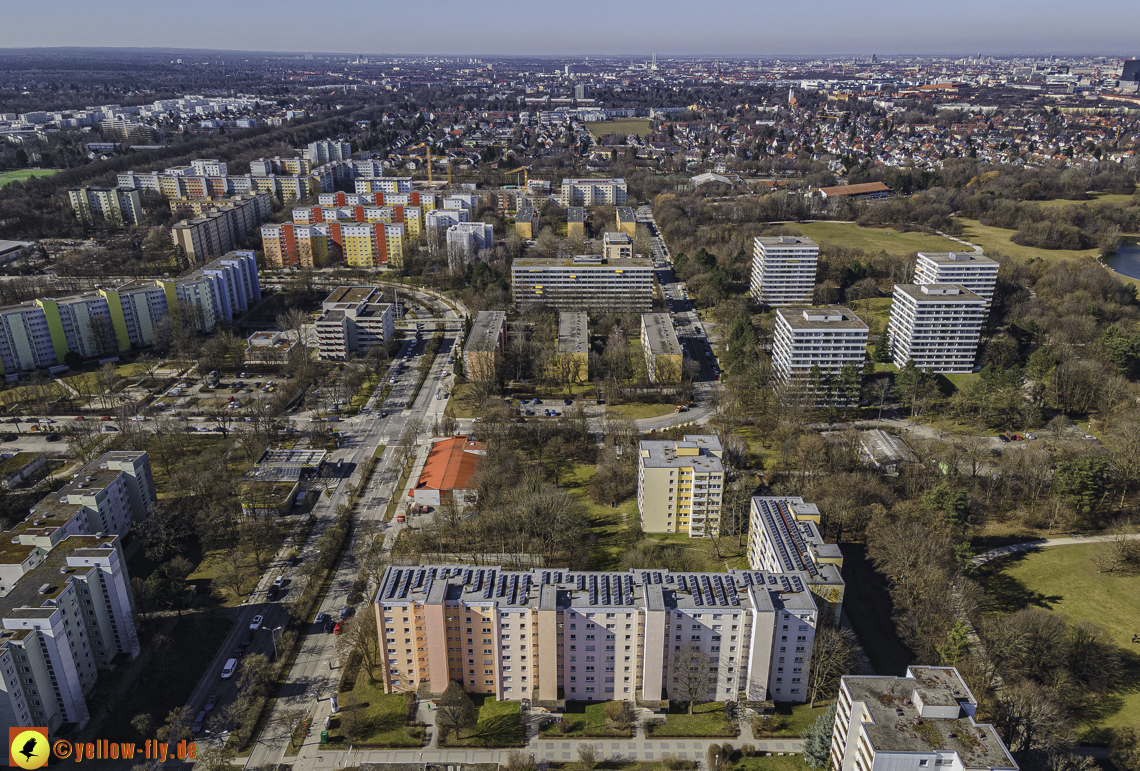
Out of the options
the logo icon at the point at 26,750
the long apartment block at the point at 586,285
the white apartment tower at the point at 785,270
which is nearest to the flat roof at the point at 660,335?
the long apartment block at the point at 586,285

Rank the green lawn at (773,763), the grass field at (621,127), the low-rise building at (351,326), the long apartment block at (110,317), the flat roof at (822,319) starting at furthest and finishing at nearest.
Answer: the grass field at (621,127) → the low-rise building at (351,326) → the long apartment block at (110,317) → the flat roof at (822,319) → the green lawn at (773,763)

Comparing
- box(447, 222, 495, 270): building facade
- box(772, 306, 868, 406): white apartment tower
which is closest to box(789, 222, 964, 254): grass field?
box(772, 306, 868, 406): white apartment tower

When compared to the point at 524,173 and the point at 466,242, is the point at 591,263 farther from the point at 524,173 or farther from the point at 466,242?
the point at 524,173

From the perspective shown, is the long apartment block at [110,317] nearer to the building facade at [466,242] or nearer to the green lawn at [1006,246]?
the building facade at [466,242]

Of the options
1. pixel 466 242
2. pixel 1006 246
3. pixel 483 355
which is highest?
pixel 466 242

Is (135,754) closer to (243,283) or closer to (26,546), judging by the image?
(26,546)

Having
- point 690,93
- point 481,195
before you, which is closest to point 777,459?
point 481,195

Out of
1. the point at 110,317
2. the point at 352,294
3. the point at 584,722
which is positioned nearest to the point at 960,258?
the point at 584,722
